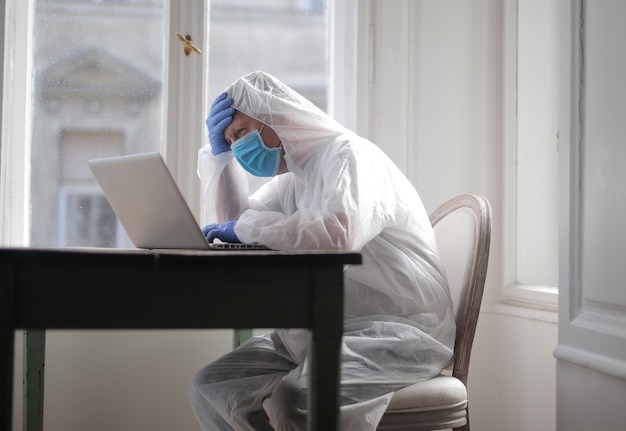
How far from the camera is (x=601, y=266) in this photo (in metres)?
1.26

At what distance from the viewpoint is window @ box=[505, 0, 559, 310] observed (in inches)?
79.6

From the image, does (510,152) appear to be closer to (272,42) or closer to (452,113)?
(452,113)

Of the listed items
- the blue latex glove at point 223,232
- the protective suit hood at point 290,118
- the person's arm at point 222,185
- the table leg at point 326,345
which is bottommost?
the table leg at point 326,345

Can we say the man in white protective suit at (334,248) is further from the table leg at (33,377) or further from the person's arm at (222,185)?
the table leg at (33,377)

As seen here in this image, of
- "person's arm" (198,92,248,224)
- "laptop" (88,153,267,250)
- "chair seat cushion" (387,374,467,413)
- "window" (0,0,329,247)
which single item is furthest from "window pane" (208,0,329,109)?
"chair seat cushion" (387,374,467,413)

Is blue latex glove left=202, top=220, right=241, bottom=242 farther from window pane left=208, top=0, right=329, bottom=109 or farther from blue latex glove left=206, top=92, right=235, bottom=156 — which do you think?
window pane left=208, top=0, right=329, bottom=109

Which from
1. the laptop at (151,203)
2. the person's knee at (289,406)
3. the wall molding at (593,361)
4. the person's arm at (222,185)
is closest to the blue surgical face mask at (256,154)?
the person's arm at (222,185)

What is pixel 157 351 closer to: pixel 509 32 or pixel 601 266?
pixel 601 266

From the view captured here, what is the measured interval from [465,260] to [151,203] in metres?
0.71

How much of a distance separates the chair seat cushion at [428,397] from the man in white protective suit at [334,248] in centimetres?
2

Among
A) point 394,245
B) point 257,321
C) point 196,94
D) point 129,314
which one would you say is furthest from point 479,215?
point 196,94

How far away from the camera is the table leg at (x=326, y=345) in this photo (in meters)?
0.91

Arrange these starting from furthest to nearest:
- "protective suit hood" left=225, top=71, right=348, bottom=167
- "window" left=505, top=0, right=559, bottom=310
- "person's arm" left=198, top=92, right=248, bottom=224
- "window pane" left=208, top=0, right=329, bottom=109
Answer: "window pane" left=208, top=0, right=329, bottom=109, "window" left=505, top=0, right=559, bottom=310, "person's arm" left=198, top=92, right=248, bottom=224, "protective suit hood" left=225, top=71, right=348, bottom=167

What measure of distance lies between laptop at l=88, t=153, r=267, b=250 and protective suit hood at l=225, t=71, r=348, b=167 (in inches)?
12.2
